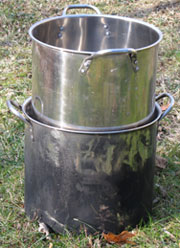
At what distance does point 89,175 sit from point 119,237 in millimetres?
470

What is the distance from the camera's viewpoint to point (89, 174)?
2.42 meters

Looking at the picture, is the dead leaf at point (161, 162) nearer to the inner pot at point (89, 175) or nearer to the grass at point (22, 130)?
the grass at point (22, 130)

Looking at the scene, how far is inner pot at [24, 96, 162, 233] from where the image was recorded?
2377mm

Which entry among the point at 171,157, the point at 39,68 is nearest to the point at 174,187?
the point at 171,157

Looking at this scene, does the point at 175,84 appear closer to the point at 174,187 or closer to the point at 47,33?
the point at 174,187

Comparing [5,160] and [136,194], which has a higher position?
[136,194]

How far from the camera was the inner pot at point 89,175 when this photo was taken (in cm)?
238

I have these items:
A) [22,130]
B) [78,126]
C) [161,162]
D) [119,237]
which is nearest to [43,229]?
[119,237]

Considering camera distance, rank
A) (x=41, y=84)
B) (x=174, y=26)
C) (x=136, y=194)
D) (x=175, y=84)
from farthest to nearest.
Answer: (x=174, y=26) → (x=175, y=84) → (x=136, y=194) → (x=41, y=84)

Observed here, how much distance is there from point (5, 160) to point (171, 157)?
134 cm

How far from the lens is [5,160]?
135 inches

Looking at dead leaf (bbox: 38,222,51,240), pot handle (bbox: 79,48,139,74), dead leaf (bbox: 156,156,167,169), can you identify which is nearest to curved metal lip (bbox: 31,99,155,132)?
pot handle (bbox: 79,48,139,74)

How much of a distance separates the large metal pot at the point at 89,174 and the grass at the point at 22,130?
0.15 metres

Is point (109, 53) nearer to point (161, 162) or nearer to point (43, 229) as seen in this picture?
point (43, 229)
